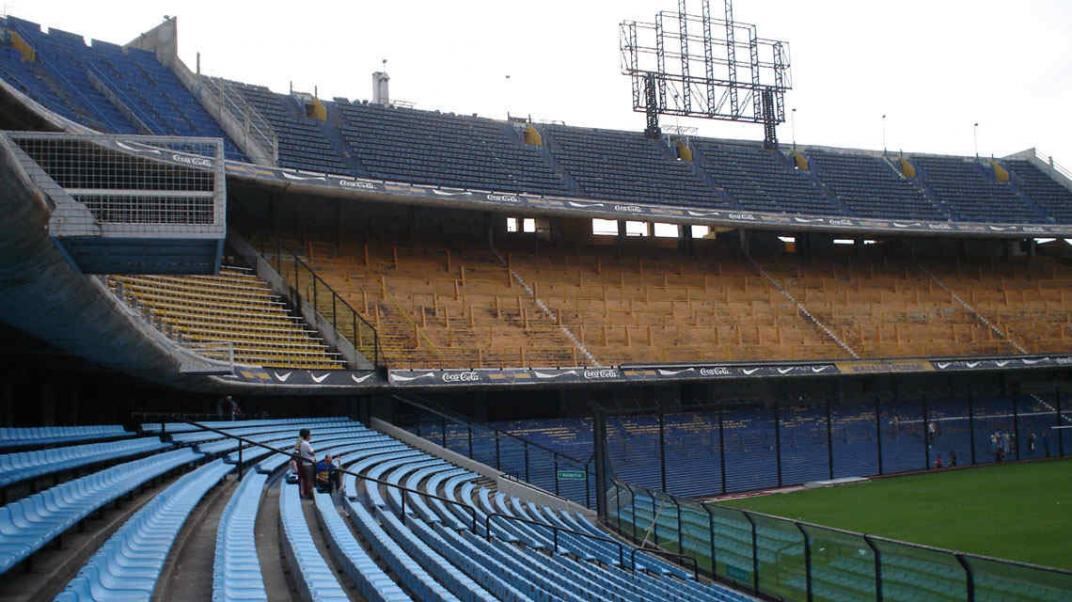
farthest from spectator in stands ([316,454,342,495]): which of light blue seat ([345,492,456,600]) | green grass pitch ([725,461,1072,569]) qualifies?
green grass pitch ([725,461,1072,569])

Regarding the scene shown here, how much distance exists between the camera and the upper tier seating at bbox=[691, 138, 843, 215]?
33969 mm

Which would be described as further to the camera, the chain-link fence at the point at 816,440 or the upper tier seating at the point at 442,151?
the upper tier seating at the point at 442,151

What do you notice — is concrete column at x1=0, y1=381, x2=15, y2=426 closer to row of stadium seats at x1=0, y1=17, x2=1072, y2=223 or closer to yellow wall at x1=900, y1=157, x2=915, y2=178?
row of stadium seats at x1=0, y1=17, x2=1072, y2=223

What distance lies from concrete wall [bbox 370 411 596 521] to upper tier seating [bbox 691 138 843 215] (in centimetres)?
1654

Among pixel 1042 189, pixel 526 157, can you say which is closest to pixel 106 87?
pixel 526 157

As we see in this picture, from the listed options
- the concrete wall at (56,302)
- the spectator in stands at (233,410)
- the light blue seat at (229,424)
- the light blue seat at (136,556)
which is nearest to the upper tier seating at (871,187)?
the light blue seat at (229,424)

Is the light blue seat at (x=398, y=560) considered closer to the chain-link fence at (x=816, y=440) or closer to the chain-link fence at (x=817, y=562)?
the chain-link fence at (x=817, y=562)

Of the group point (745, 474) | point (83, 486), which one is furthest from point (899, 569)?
point (745, 474)

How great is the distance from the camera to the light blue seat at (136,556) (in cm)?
529

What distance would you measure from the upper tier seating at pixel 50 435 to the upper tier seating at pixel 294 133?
13086mm

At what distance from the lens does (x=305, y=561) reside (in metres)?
7.09

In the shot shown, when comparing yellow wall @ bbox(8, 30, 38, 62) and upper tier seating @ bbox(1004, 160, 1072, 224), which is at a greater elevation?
yellow wall @ bbox(8, 30, 38, 62)

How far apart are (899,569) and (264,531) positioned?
249 inches

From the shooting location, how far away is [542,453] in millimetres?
21656
